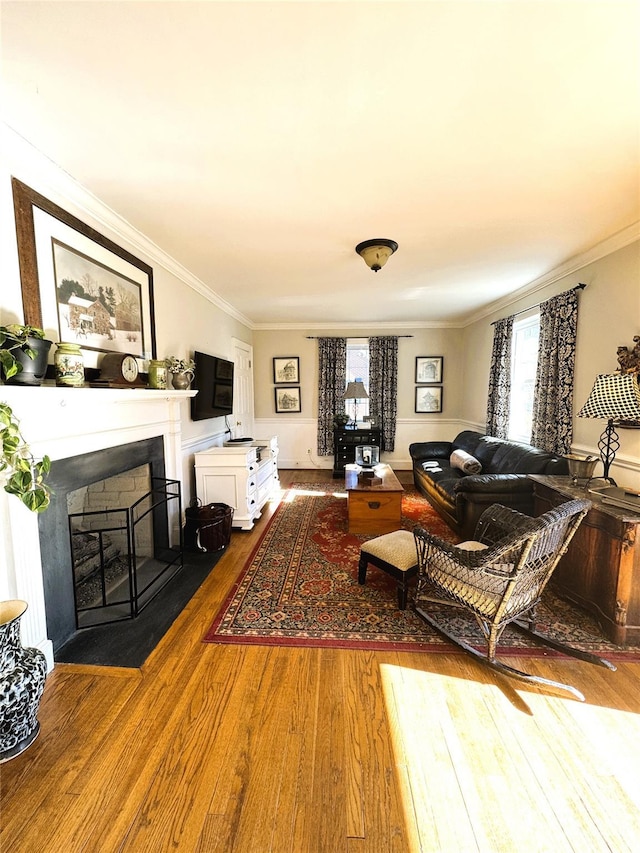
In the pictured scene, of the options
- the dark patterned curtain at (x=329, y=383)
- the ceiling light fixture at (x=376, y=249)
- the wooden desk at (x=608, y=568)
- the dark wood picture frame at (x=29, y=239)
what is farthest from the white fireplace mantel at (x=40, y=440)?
the dark patterned curtain at (x=329, y=383)

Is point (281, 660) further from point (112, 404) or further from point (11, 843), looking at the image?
point (112, 404)

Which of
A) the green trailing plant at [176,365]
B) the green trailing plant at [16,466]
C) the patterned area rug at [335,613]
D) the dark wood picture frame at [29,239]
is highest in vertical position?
the dark wood picture frame at [29,239]

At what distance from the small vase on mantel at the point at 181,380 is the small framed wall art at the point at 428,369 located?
411cm

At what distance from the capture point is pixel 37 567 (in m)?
1.68

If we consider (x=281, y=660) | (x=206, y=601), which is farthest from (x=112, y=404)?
(x=281, y=660)

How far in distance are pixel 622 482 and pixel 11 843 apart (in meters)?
3.74

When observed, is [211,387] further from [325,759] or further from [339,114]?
[325,759]

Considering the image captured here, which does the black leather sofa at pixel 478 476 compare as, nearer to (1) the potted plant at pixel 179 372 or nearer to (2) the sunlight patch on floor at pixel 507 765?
(2) the sunlight patch on floor at pixel 507 765

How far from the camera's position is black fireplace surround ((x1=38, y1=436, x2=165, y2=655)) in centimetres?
180

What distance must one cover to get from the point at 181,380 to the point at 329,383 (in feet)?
10.5

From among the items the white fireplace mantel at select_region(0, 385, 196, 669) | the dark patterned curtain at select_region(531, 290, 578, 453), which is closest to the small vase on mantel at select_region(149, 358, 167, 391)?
the white fireplace mantel at select_region(0, 385, 196, 669)

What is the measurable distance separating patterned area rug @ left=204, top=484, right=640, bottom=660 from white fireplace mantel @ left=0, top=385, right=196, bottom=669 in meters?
0.92

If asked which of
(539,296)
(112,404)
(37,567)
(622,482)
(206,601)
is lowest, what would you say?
(206,601)

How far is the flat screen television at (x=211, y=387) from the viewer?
3522 millimetres
